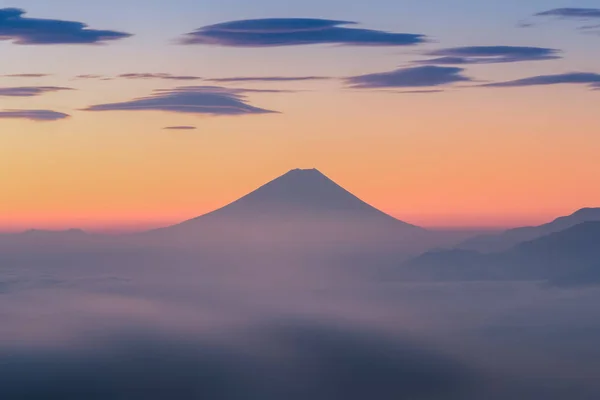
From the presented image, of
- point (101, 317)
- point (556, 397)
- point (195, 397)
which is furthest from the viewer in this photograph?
point (101, 317)

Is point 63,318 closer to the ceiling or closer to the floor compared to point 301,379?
closer to the ceiling

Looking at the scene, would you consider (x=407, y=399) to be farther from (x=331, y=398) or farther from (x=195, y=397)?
(x=195, y=397)

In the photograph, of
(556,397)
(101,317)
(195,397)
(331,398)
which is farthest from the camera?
(101,317)

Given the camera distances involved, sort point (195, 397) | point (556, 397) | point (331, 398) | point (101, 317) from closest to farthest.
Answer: point (556, 397), point (195, 397), point (331, 398), point (101, 317)

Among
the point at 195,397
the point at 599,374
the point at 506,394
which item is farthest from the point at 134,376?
the point at 599,374

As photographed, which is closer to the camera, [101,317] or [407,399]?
[407,399]

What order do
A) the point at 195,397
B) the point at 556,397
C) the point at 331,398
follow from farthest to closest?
the point at 331,398, the point at 195,397, the point at 556,397

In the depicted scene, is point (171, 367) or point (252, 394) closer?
point (252, 394)

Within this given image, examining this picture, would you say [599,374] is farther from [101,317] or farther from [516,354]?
[101,317]

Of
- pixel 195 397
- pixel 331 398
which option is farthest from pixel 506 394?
Answer: pixel 195 397
